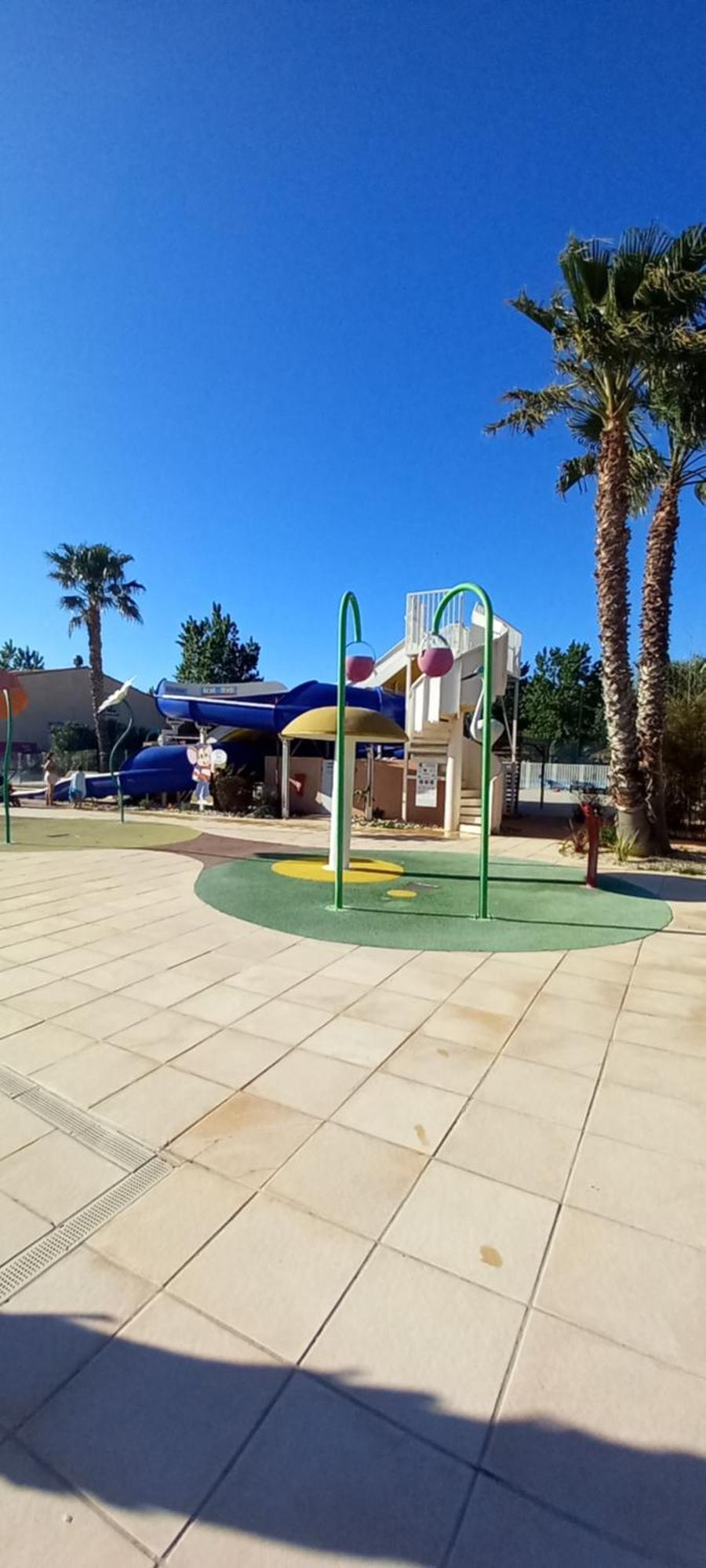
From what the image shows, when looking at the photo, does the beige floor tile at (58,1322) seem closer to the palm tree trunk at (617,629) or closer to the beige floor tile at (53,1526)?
the beige floor tile at (53,1526)

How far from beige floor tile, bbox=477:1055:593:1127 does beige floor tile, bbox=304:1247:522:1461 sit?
1.22 m

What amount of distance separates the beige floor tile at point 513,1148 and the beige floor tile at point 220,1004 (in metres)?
1.79

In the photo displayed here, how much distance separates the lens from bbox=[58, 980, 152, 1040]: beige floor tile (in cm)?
423

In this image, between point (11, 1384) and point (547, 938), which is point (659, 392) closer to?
point (547, 938)

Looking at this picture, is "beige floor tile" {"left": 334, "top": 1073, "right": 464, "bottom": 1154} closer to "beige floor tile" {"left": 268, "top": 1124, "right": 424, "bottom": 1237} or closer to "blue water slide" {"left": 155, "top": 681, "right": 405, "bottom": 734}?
"beige floor tile" {"left": 268, "top": 1124, "right": 424, "bottom": 1237}

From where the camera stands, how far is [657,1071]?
3789 mm

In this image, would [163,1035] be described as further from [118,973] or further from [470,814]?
[470,814]

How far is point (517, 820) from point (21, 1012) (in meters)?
15.0

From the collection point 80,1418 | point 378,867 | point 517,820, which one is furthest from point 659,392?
point 80,1418

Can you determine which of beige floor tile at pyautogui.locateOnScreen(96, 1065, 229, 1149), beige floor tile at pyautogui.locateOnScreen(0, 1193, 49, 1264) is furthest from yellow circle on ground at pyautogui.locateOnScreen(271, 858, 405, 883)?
beige floor tile at pyautogui.locateOnScreen(0, 1193, 49, 1264)

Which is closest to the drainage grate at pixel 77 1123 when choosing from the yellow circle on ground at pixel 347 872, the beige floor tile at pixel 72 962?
the beige floor tile at pixel 72 962

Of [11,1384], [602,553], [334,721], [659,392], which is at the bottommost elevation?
[11,1384]

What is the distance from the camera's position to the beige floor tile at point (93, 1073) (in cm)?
348

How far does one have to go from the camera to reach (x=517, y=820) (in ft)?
58.5
